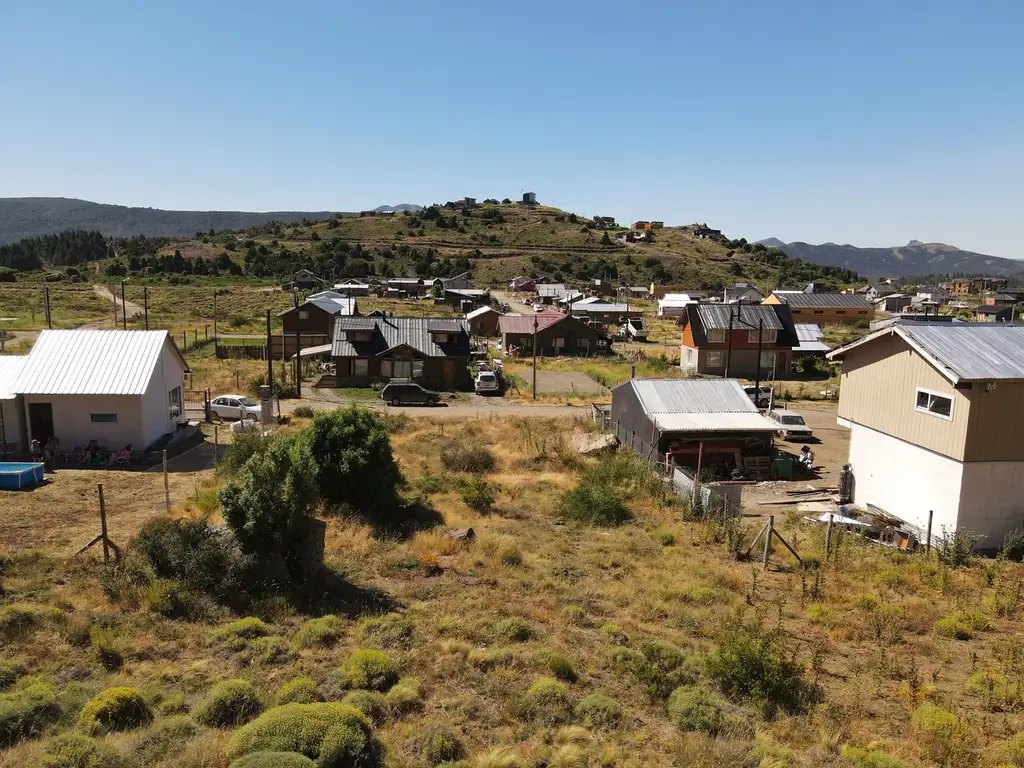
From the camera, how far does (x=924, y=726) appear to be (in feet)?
32.2

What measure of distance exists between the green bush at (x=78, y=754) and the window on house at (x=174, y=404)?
79.2 feet

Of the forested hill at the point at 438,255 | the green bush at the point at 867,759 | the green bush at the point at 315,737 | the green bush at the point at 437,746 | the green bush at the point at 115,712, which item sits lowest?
the green bush at the point at 867,759

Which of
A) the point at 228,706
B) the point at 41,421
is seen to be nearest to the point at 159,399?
the point at 41,421

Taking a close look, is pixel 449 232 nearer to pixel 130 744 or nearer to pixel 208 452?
pixel 208 452

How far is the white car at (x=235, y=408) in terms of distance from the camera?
3497 cm

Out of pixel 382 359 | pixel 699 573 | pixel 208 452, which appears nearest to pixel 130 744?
pixel 699 573

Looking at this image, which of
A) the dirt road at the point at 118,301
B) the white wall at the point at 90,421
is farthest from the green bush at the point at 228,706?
the dirt road at the point at 118,301

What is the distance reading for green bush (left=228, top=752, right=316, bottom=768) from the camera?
300 inches

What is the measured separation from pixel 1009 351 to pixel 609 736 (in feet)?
56.6

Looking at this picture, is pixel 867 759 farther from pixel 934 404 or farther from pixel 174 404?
pixel 174 404

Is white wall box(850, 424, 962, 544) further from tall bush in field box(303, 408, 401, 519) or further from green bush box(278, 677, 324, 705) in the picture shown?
green bush box(278, 677, 324, 705)

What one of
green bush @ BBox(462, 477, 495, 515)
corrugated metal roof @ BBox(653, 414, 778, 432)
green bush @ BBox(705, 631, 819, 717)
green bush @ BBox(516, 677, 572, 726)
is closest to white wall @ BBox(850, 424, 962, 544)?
corrugated metal roof @ BBox(653, 414, 778, 432)

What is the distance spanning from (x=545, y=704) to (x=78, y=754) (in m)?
5.81

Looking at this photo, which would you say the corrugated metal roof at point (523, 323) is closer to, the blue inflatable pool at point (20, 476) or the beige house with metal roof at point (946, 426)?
the beige house with metal roof at point (946, 426)
